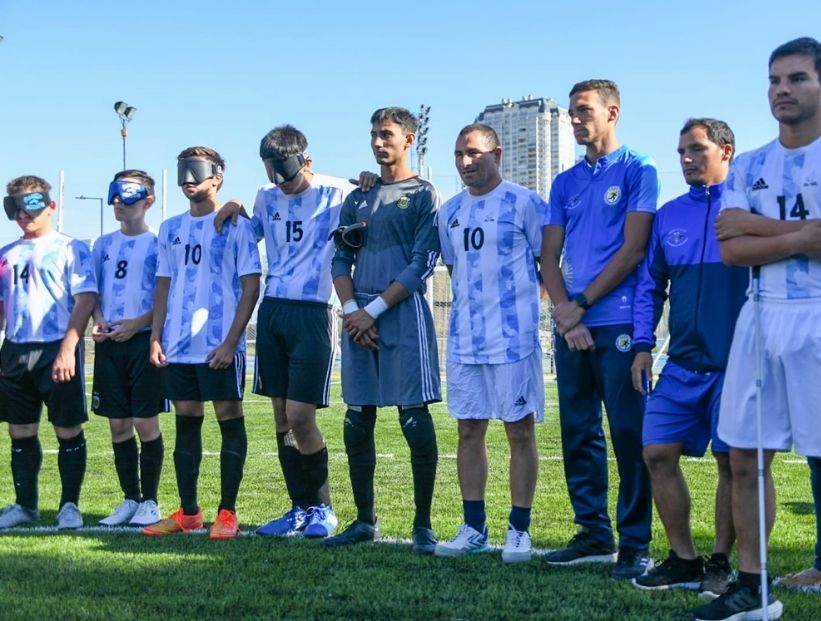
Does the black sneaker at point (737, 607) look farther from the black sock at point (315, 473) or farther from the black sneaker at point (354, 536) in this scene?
the black sock at point (315, 473)

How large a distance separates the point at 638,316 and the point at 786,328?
3.37 feet

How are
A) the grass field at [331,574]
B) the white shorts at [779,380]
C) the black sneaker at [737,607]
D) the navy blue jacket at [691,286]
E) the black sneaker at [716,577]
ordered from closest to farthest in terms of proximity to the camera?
the white shorts at [779,380] < the black sneaker at [737,607] < the grass field at [331,574] < the black sneaker at [716,577] < the navy blue jacket at [691,286]

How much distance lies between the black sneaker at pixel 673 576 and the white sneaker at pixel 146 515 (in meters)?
3.22

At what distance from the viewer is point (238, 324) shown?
20.7 ft

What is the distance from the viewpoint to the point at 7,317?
281 inches

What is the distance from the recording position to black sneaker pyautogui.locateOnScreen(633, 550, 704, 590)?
459 cm

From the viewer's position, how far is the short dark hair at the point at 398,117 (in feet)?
19.5

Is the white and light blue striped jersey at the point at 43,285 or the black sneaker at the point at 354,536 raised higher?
the white and light blue striped jersey at the point at 43,285

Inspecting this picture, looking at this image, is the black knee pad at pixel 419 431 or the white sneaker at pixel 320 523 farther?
the white sneaker at pixel 320 523

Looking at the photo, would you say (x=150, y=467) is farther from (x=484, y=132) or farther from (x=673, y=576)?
(x=673, y=576)

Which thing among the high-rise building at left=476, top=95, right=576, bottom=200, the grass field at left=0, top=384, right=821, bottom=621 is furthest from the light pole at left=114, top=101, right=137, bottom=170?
the high-rise building at left=476, top=95, right=576, bottom=200

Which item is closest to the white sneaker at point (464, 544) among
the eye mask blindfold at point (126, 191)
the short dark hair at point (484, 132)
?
the short dark hair at point (484, 132)

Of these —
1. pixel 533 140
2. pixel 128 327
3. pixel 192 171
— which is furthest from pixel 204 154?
pixel 533 140

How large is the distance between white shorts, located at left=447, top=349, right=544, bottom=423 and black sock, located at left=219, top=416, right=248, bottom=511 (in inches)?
59.1
